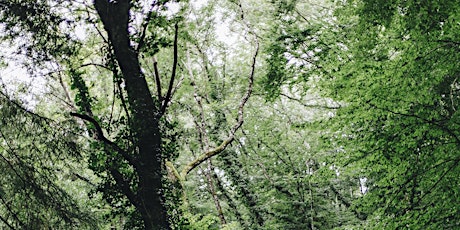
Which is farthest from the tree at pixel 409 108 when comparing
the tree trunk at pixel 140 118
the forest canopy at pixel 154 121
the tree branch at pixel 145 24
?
the tree branch at pixel 145 24

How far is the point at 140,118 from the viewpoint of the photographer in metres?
5.35

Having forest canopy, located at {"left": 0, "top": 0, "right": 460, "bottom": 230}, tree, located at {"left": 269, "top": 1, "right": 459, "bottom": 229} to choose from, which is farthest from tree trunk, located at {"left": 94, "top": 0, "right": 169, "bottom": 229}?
tree, located at {"left": 269, "top": 1, "right": 459, "bottom": 229}

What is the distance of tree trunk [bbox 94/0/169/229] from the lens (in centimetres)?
531

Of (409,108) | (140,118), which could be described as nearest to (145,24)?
(140,118)

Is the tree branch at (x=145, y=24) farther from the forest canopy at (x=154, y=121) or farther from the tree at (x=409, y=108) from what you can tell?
the tree at (x=409, y=108)

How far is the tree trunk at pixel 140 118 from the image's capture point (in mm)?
5312

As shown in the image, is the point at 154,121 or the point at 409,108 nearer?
the point at 409,108

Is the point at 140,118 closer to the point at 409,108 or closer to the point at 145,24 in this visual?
the point at 145,24

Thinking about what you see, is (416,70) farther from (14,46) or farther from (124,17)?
(14,46)

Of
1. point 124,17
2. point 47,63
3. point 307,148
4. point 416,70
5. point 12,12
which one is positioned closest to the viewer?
point 416,70

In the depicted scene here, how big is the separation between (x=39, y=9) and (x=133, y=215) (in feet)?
8.82

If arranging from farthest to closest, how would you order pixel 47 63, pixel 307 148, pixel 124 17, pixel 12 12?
pixel 307 148 → pixel 124 17 → pixel 47 63 → pixel 12 12

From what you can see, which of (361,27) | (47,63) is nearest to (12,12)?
(47,63)

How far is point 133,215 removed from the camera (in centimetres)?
546
